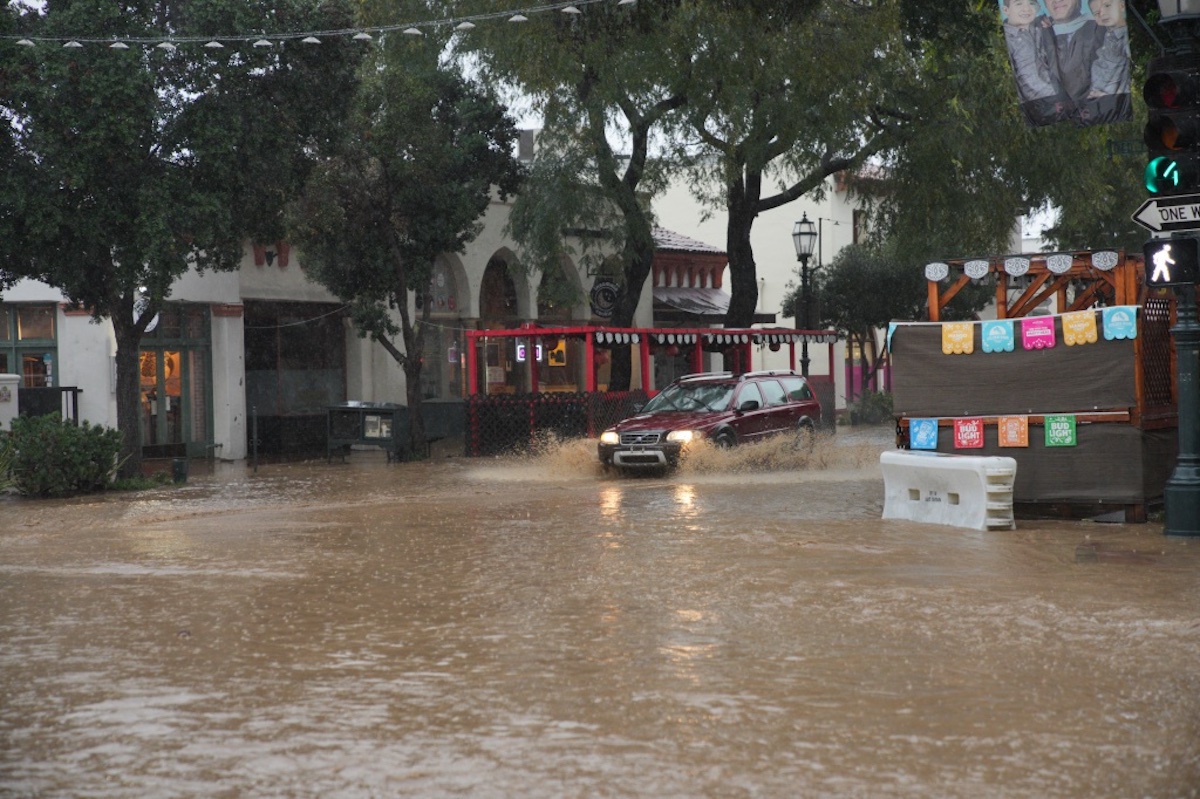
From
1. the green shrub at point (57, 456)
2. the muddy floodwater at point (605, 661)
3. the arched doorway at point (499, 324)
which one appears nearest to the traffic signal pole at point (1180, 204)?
the muddy floodwater at point (605, 661)

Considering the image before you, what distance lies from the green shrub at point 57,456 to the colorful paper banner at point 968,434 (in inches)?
470

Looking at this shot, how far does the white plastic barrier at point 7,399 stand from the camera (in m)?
23.3

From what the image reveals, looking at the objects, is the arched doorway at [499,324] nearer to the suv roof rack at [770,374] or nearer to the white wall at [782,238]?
the suv roof rack at [770,374]

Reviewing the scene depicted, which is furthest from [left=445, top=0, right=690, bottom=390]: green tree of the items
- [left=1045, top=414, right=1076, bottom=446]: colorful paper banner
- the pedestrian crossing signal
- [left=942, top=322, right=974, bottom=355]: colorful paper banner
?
the pedestrian crossing signal

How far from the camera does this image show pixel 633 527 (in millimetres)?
15164

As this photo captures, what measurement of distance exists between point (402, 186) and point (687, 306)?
15.7m

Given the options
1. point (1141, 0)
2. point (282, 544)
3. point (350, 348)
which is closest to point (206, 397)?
point (350, 348)

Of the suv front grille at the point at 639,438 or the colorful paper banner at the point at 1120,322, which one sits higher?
the colorful paper banner at the point at 1120,322

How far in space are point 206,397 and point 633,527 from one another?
17.8 meters

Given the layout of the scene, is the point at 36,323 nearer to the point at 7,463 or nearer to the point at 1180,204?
the point at 7,463

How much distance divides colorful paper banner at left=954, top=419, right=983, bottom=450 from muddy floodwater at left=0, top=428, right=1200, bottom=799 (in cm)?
137

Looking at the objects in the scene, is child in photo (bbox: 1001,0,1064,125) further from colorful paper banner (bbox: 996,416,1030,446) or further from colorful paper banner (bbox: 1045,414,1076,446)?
colorful paper banner (bbox: 996,416,1030,446)

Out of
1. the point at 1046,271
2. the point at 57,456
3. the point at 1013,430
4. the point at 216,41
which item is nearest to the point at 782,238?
the point at 216,41

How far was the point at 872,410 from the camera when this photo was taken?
146ft
